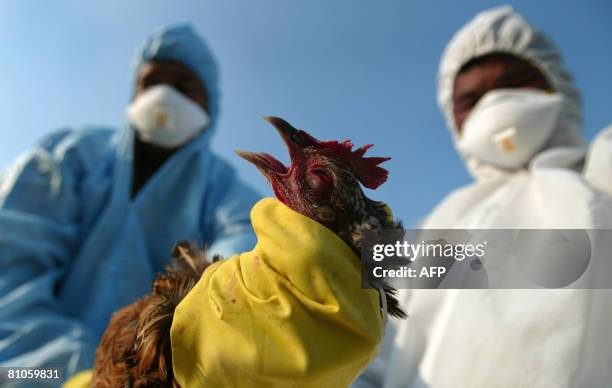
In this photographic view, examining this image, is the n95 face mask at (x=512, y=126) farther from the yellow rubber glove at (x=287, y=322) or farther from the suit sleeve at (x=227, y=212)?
the yellow rubber glove at (x=287, y=322)

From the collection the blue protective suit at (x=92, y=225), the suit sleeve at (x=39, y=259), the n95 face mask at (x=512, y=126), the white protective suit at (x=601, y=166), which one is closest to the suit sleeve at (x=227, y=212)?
the blue protective suit at (x=92, y=225)

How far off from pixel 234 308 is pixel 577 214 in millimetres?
660

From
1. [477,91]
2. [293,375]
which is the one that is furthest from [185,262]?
[477,91]

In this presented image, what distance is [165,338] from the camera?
0.40m

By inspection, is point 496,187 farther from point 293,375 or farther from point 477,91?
point 293,375

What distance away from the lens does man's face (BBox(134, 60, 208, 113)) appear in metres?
1.54

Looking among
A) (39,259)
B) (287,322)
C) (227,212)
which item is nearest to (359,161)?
(287,322)

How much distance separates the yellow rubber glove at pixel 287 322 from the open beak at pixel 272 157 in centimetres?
6

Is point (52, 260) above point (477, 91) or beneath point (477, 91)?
beneath

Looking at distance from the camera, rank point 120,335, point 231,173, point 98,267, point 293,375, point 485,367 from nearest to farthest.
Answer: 1. point 293,375
2. point 120,335
3. point 485,367
4. point 98,267
5. point 231,173

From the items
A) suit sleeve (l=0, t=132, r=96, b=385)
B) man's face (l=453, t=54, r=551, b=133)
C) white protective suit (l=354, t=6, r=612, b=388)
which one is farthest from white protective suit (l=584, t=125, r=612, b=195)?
suit sleeve (l=0, t=132, r=96, b=385)

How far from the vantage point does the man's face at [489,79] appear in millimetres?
1303

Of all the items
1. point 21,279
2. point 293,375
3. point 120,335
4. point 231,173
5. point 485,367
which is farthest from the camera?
point 231,173

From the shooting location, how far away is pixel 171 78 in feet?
5.06
